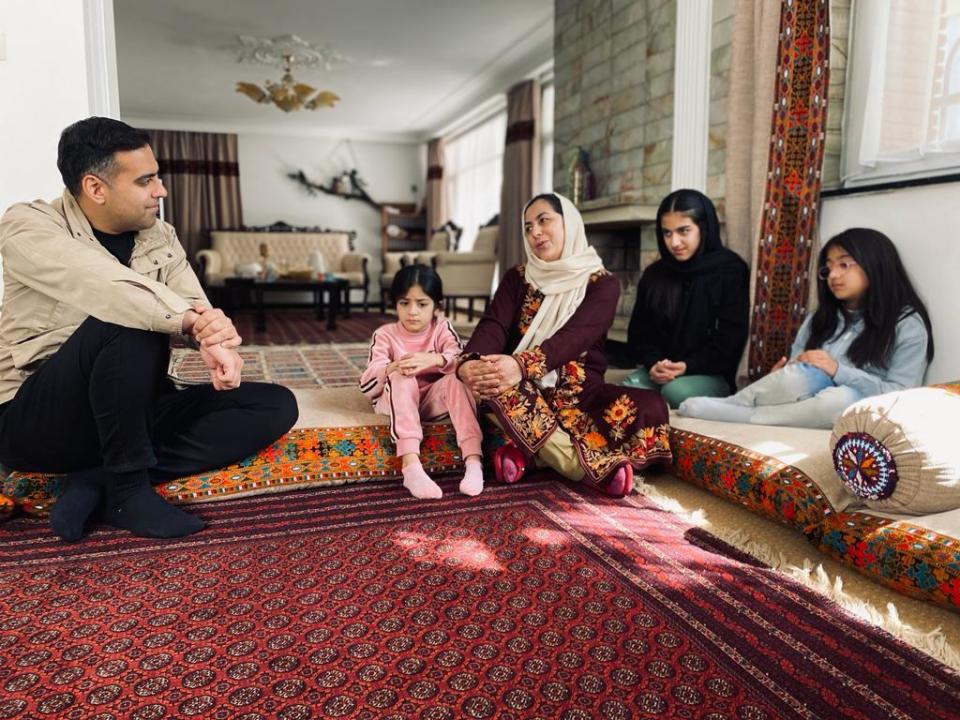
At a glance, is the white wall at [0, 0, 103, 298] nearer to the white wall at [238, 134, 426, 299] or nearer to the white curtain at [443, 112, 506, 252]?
the white curtain at [443, 112, 506, 252]

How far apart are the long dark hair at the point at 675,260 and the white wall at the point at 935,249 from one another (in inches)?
21.8

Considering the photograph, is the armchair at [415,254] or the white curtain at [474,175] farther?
the armchair at [415,254]

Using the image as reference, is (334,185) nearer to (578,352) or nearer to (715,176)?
(715,176)

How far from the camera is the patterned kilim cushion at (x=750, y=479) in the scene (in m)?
1.56

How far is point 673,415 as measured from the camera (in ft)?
7.45

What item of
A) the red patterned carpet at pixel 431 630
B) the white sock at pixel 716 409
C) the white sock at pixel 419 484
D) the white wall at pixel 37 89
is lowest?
the red patterned carpet at pixel 431 630

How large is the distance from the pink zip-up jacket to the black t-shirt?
0.71 metres

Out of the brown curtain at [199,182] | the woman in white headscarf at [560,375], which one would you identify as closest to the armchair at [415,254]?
the brown curtain at [199,182]

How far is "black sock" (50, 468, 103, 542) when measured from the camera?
1.50 metres

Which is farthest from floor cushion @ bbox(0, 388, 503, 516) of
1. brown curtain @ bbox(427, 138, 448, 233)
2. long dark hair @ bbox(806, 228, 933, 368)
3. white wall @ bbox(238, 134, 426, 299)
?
white wall @ bbox(238, 134, 426, 299)

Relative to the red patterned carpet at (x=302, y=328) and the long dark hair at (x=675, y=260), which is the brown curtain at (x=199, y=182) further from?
the long dark hair at (x=675, y=260)

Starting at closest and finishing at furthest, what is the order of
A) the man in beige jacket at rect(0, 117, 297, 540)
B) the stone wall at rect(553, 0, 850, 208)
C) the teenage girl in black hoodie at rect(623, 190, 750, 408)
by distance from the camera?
1. the man in beige jacket at rect(0, 117, 297, 540)
2. the teenage girl in black hoodie at rect(623, 190, 750, 408)
3. the stone wall at rect(553, 0, 850, 208)

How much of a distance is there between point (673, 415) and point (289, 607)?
1453 mm

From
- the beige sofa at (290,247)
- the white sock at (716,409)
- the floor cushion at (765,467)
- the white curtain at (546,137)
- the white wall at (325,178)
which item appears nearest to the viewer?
the floor cushion at (765,467)
